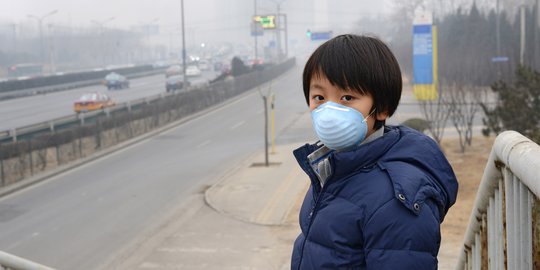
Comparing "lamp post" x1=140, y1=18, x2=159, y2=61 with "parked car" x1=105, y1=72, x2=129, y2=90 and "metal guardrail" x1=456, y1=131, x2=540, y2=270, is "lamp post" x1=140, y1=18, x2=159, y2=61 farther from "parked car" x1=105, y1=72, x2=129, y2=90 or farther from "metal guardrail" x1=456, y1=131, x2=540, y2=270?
"metal guardrail" x1=456, y1=131, x2=540, y2=270

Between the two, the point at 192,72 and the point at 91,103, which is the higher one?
the point at 192,72

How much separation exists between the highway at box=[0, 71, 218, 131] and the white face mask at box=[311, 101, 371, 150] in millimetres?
29547

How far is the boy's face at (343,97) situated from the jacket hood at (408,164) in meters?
0.07

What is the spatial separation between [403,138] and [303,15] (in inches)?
5796

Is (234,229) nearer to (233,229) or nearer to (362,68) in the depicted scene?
(233,229)

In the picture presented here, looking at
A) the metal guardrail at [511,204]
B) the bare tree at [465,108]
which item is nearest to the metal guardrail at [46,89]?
the bare tree at [465,108]

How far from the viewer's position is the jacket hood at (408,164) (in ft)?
7.28

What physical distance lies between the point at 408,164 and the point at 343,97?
0.99 ft

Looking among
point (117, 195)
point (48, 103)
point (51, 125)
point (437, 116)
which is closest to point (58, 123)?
point (51, 125)

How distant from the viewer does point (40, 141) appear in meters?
24.2

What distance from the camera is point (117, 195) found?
62.8 ft

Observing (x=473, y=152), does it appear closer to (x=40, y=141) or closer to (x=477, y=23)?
(x=40, y=141)

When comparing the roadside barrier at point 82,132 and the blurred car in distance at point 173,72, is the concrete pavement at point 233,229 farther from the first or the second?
the blurred car in distance at point 173,72

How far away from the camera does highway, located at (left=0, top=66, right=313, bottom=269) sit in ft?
47.2
